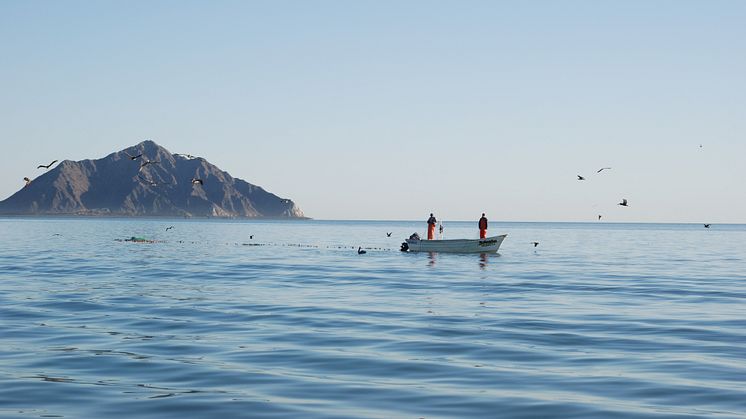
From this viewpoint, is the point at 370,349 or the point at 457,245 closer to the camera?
the point at 370,349

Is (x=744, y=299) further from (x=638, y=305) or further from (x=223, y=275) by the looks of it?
(x=223, y=275)

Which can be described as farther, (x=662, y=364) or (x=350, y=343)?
(x=350, y=343)

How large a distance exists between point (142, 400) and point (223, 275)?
31.7 metres

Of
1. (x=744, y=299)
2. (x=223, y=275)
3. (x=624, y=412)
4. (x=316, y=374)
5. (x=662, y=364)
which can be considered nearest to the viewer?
(x=624, y=412)

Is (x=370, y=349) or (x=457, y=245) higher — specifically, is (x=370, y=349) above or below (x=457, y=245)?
below

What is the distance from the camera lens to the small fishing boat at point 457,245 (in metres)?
69.8

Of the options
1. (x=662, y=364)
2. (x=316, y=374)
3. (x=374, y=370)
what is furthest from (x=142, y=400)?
(x=662, y=364)

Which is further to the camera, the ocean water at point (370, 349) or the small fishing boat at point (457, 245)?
the small fishing boat at point (457, 245)

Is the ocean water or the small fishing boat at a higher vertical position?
the small fishing boat

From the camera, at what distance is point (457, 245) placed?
7019cm

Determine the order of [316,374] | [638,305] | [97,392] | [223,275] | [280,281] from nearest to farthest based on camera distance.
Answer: [97,392] → [316,374] → [638,305] → [280,281] → [223,275]

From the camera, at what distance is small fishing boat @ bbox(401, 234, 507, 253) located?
69812 mm

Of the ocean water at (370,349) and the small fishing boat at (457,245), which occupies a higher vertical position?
the small fishing boat at (457,245)

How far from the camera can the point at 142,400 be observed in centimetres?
1474
